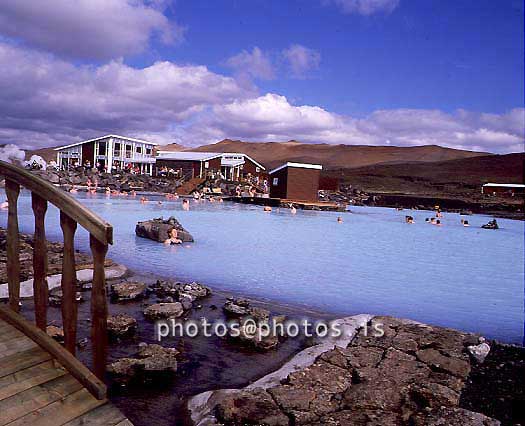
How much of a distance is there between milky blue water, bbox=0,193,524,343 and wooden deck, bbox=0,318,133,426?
549cm

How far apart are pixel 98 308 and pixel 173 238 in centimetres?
1141

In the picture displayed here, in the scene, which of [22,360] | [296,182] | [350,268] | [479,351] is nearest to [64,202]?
[22,360]

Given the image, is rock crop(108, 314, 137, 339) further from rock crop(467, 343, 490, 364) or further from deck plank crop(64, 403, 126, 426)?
rock crop(467, 343, 490, 364)

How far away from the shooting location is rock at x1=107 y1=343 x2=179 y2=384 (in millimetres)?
4295

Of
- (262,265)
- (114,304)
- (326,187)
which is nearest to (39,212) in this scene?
(114,304)

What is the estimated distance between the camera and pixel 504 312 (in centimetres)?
891

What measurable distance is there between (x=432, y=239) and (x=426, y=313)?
14.2 m

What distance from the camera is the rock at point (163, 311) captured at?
6.21 m

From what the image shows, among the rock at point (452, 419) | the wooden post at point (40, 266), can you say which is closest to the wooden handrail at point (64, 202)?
the wooden post at point (40, 266)

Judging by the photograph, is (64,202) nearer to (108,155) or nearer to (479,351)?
(479,351)

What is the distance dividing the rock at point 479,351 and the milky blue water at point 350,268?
187 cm

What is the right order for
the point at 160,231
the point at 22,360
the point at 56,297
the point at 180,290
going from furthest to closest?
the point at 160,231 < the point at 180,290 < the point at 56,297 < the point at 22,360

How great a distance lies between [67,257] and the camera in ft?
9.64

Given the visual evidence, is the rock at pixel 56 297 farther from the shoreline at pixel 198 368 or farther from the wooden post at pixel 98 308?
the wooden post at pixel 98 308
